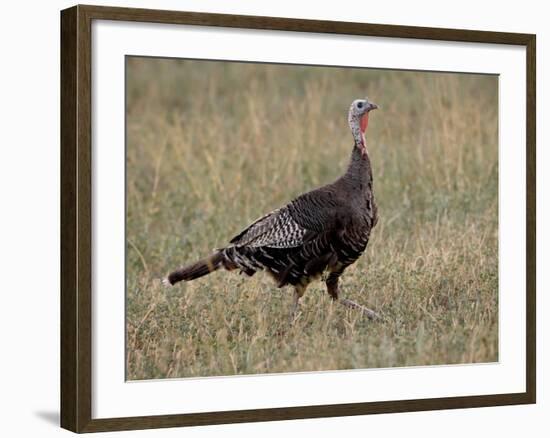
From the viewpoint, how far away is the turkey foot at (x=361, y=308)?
6727 mm

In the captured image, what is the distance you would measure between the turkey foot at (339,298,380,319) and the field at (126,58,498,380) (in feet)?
0.13

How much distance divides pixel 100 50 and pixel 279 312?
171 centimetres

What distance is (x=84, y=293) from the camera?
227 inches

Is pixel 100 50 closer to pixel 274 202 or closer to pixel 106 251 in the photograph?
pixel 106 251

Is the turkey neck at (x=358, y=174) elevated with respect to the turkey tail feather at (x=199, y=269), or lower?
elevated

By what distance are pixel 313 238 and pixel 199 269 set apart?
0.63m

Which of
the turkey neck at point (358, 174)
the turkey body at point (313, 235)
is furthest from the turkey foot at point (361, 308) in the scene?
the turkey neck at point (358, 174)

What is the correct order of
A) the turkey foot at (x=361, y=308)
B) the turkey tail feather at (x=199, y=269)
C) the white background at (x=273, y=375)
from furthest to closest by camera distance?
the turkey tail feather at (x=199, y=269) < the turkey foot at (x=361, y=308) < the white background at (x=273, y=375)

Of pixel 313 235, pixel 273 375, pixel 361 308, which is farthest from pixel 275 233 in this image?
pixel 273 375

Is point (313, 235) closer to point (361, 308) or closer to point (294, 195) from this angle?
point (361, 308)

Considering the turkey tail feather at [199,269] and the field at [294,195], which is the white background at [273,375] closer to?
the field at [294,195]

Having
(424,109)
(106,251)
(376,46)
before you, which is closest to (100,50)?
(106,251)

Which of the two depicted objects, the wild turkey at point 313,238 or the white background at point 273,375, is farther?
the wild turkey at point 313,238

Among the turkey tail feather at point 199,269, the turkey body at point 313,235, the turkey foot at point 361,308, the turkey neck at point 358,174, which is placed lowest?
the turkey foot at point 361,308
